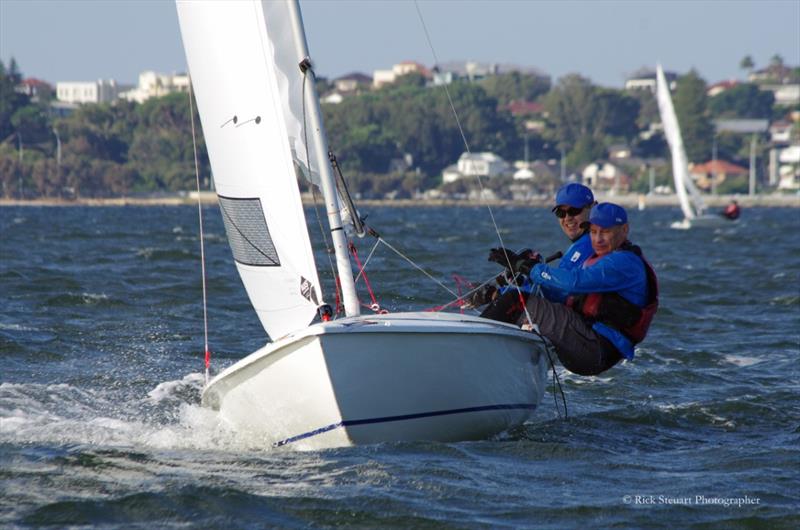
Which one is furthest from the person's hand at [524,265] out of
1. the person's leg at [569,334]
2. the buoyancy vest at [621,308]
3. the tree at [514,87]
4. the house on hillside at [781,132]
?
the tree at [514,87]

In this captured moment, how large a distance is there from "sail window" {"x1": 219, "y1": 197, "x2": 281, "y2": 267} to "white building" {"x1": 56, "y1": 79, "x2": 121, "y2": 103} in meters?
158

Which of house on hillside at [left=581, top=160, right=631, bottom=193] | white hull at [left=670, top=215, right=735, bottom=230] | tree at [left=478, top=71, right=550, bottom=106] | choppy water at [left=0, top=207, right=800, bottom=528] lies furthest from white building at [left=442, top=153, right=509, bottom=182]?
choppy water at [left=0, top=207, right=800, bottom=528]

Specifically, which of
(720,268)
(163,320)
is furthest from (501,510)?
(720,268)

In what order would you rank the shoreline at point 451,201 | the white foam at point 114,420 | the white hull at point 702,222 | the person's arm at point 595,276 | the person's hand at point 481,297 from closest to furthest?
the white foam at point 114,420, the person's arm at point 595,276, the person's hand at point 481,297, the white hull at point 702,222, the shoreline at point 451,201

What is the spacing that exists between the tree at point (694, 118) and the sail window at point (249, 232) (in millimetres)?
107016

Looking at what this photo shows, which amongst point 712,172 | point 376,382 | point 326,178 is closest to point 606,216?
point 326,178

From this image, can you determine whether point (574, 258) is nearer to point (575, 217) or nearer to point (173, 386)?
point (575, 217)

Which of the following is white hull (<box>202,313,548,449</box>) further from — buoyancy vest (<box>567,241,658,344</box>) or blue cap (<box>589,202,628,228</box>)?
blue cap (<box>589,202,628,228</box>)

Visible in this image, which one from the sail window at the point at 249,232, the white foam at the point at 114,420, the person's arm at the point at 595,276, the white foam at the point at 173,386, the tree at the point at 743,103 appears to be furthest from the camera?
the tree at the point at 743,103

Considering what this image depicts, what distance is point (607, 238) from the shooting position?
6.21 metres

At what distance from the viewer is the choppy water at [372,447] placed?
191 inches

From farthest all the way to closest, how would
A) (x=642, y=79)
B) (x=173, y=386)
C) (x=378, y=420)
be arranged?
(x=642, y=79)
(x=173, y=386)
(x=378, y=420)

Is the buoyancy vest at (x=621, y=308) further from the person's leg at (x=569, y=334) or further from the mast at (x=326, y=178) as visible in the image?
the mast at (x=326, y=178)

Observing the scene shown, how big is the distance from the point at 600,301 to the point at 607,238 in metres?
0.28
